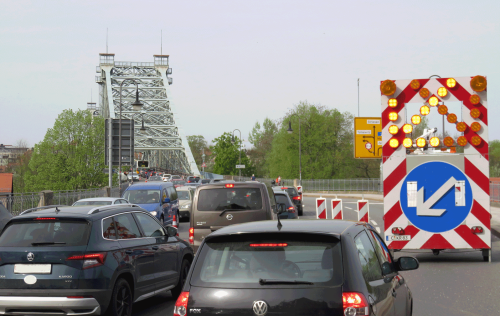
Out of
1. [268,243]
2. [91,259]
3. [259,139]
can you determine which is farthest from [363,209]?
[259,139]

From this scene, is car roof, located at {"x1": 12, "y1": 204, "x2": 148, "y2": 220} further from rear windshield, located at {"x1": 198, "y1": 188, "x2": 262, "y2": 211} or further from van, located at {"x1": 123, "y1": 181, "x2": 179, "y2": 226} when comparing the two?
van, located at {"x1": 123, "y1": 181, "x2": 179, "y2": 226}

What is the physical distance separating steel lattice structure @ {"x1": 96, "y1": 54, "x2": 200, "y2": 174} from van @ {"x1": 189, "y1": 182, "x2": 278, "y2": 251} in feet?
380

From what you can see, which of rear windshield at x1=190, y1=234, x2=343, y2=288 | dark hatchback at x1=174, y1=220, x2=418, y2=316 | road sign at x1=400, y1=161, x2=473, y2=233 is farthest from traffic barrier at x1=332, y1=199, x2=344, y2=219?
rear windshield at x1=190, y1=234, x2=343, y2=288

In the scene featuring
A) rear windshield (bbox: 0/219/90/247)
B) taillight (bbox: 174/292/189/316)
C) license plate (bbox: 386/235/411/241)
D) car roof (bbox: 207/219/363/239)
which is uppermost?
car roof (bbox: 207/219/363/239)

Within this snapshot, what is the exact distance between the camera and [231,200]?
457 inches

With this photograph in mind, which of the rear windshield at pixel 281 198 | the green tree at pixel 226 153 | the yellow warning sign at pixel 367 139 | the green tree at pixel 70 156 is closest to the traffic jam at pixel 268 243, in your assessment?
the rear windshield at pixel 281 198

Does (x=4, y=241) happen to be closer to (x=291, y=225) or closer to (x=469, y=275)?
(x=291, y=225)

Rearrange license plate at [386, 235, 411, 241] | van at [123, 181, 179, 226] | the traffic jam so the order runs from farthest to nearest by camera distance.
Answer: van at [123, 181, 179, 226] < license plate at [386, 235, 411, 241] < the traffic jam

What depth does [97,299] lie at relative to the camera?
6.86 meters

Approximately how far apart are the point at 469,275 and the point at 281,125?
7539 cm

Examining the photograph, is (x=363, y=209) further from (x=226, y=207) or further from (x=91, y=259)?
(x=91, y=259)

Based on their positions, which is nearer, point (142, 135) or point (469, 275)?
point (469, 275)

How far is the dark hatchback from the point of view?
3861mm

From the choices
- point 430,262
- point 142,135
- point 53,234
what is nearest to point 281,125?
point 142,135
